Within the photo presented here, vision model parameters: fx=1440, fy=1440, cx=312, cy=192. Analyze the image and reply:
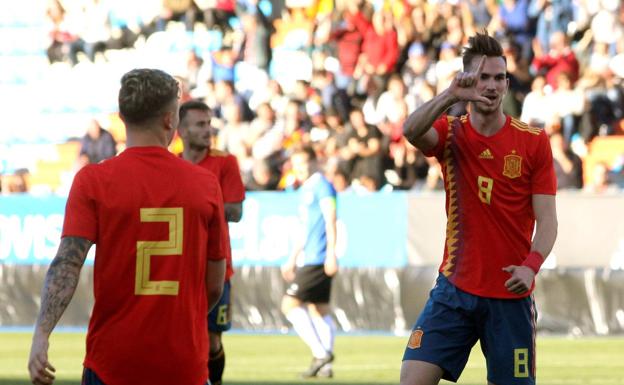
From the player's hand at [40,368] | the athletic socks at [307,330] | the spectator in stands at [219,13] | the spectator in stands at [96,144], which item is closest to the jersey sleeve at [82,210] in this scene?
the player's hand at [40,368]

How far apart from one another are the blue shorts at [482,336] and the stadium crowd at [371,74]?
11.3m

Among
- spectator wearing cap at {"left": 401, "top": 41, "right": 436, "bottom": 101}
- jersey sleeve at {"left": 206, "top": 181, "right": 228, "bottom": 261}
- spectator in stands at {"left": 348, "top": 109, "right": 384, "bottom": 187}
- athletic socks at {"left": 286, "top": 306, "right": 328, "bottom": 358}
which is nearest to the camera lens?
jersey sleeve at {"left": 206, "top": 181, "right": 228, "bottom": 261}

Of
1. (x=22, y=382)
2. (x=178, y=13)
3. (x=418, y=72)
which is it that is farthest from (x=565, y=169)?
(x=178, y=13)

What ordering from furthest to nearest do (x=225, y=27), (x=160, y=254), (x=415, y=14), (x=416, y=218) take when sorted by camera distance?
(x=225, y=27) → (x=415, y=14) → (x=416, y=218) → (x=160, y=254)

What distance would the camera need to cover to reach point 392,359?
52.5ft

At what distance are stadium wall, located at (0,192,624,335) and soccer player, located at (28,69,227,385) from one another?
13.7 meters

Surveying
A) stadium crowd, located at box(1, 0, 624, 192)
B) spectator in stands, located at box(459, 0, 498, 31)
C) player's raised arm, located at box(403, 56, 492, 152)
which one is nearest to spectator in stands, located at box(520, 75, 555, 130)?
stadium crowd, located at box(1, 0, 624, 192)

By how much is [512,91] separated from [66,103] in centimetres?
1072

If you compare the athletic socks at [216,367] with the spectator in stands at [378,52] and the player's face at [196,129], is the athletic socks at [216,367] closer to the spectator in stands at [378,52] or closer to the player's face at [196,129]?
the player's face at [196,129]

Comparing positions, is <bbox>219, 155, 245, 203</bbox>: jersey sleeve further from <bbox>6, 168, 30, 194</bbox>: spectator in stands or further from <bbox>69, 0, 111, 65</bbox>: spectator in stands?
<bbox>69, 0, 111, 65</bbox>: spectator in stands

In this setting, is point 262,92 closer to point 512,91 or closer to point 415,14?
point 415,14

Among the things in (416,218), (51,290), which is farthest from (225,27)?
(51,290)

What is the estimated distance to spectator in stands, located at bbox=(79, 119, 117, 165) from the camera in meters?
24.7

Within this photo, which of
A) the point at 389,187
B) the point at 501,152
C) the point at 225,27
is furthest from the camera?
the point at 225,27
